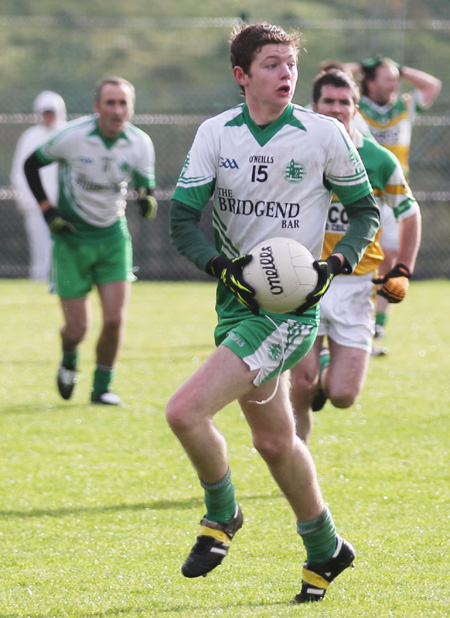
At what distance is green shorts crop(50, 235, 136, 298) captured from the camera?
26.3 feet

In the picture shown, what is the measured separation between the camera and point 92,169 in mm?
8055

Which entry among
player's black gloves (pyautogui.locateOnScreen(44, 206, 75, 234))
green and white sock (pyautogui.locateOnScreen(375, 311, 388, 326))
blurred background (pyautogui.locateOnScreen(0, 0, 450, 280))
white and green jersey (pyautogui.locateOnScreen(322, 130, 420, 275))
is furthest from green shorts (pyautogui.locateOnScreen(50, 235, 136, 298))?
blurred background (pyautogui.locateOnScreen(0, 0, 450, 280))

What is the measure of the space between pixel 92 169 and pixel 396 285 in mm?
3362

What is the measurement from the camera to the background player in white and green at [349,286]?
568 centimetres

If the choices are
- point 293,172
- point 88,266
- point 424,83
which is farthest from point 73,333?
point 424,83

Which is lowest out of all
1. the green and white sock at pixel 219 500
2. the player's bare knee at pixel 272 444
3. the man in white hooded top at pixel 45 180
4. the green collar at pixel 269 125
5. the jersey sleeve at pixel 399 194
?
the man in white hooded top at pixel 45 180

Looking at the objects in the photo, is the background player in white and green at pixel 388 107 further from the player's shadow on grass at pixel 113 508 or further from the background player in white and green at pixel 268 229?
the background player in white and green at pixel 268 229

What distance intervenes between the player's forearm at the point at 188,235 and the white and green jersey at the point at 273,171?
0.12ft

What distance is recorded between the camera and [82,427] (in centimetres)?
744

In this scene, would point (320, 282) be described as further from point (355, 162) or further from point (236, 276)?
point (355, 162)

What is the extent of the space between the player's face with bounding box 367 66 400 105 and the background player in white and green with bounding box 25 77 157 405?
2633 mm

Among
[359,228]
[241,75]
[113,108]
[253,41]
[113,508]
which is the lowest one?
[113,508]

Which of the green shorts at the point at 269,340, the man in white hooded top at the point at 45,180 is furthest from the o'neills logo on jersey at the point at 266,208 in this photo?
the man in white hooded top at the point at 45,180

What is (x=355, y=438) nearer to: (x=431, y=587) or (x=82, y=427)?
(x=82, y=427)
